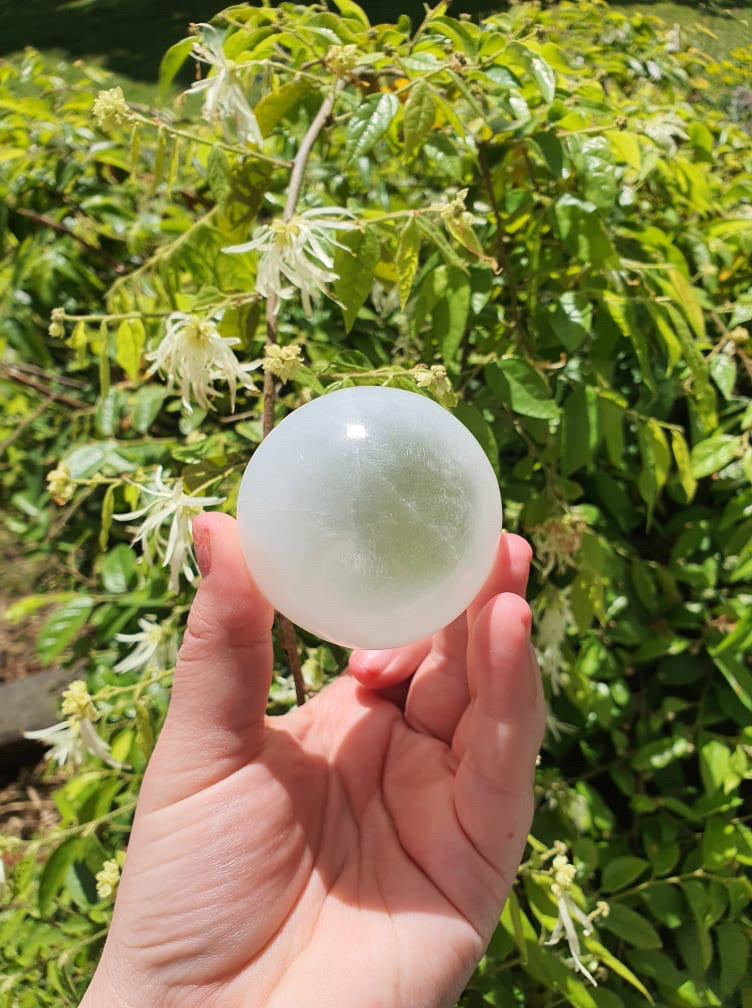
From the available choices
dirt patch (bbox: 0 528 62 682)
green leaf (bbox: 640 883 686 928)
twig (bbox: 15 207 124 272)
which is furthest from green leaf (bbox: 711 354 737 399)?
dirt patch (bbox: 0 528 62 682)

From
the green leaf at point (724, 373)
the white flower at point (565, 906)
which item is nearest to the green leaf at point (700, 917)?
the white flower at point (565, 906)

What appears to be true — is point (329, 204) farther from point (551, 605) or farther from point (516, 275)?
point (551, 605)

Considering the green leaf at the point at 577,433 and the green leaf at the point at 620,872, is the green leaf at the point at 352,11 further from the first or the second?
the green leaf at the point at 620,872

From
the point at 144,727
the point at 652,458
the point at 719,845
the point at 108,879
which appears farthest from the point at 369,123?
the point at 719,845

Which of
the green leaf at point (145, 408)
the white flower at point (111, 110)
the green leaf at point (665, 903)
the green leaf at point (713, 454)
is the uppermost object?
the white flower at point (111, 110)

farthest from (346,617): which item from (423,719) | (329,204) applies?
(329,204)

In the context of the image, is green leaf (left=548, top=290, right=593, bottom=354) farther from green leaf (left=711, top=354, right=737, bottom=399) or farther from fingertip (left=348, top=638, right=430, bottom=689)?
fingertip (left=348, top=638, right=430, bottom=689)

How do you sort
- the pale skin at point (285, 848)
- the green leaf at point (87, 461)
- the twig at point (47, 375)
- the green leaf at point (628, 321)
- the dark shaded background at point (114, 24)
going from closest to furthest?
1. the pale skin at point (285, 848)
2. the green leaf at point (628, 321)
3. the green leaf at point (87, 461)
4. the dark shaded background at point (114, 24)
5. the twig at point (47, 375)
